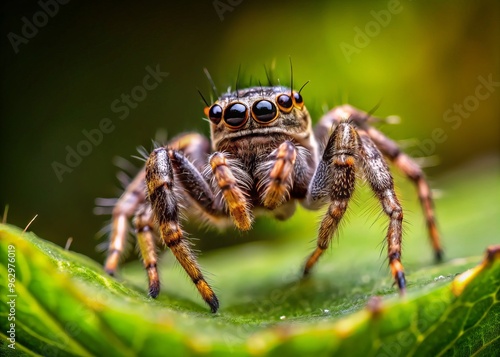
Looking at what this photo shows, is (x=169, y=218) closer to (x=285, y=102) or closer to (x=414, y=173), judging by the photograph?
(x=285, y=102)

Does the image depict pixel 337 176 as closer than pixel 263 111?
Yes

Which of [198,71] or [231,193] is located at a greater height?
[198,71]

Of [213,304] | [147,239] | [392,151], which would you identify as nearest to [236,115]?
[147,239]

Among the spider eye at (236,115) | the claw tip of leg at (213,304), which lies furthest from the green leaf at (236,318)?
the spider eye at (236,115)

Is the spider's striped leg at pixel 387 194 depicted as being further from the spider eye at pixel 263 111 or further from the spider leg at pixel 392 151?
the spider leg at pixel 392 151

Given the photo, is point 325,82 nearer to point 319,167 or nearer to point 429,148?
point 429,148

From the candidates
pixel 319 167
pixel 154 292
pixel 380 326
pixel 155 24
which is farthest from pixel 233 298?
pixel 155 24

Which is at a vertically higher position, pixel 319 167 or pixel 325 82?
pixel 325 82
